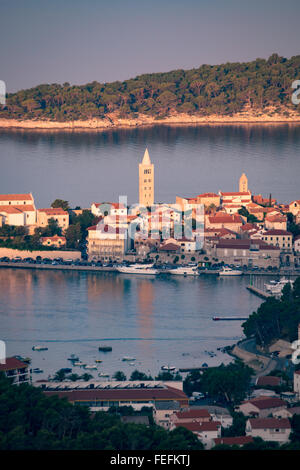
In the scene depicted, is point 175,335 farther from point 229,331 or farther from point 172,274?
point 172,274

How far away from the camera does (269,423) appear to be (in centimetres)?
941

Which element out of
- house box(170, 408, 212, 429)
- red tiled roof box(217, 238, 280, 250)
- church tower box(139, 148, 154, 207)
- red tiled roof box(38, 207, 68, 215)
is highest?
church tower box(139, 148, 154, 207)

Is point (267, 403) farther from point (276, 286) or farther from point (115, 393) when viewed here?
point (276, 286)

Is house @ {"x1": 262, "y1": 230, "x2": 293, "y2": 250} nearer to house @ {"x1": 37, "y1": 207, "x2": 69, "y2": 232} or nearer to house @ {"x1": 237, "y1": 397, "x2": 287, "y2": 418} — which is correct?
house @ {"x1": 37, "y1": 207, "x2": 69, "y2": 232}

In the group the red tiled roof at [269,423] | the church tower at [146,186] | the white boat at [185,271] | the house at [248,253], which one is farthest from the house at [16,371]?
the church tower at [146,186]

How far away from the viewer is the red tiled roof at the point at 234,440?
351 inches

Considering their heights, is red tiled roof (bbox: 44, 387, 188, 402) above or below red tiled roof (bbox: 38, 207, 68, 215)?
below

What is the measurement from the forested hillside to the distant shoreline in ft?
1.03

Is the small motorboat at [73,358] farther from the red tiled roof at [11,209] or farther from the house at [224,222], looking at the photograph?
the red tiled roof at [11,209]

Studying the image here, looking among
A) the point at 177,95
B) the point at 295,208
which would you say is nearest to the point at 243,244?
the point at 295,208

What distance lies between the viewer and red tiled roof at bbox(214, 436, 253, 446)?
892cm

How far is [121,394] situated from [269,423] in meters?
1.45

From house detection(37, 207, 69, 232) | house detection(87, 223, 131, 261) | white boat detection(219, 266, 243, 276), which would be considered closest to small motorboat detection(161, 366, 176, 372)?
white boat detection(219, 266, 243, 276)

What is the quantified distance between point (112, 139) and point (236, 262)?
23.3 meters
